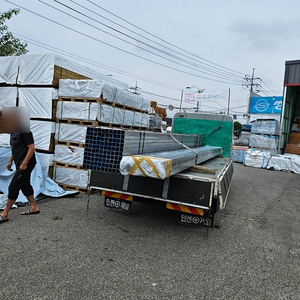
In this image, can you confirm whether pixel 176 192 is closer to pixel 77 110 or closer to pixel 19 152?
pixel 19 152

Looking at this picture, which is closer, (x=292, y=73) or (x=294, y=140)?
(x=292, y=73)

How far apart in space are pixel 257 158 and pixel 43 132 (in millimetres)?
12279

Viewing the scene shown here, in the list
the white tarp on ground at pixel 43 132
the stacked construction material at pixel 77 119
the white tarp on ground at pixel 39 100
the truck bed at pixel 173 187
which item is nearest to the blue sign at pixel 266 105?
the stacked construction material at pixel 77 119

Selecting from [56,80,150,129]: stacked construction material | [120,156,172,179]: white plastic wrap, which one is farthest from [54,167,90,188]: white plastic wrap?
[120,156,172,179]: white plastic wrap

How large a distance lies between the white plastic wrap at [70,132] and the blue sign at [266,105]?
67.3 feet

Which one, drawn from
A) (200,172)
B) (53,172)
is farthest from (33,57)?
(200,172)

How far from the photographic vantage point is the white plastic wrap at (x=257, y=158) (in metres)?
15.2

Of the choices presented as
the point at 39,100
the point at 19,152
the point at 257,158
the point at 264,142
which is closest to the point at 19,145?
the point at 19,152

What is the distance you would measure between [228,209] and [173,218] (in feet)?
5.63

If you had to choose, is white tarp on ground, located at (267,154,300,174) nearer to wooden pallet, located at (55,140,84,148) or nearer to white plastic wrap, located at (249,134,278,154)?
white plastic wrap, located at (249,134,278,154)

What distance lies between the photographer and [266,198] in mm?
7793

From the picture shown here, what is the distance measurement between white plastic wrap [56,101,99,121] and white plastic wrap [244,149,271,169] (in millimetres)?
11685

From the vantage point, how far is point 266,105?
77.7ft

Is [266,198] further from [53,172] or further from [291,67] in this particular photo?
[291,67]
